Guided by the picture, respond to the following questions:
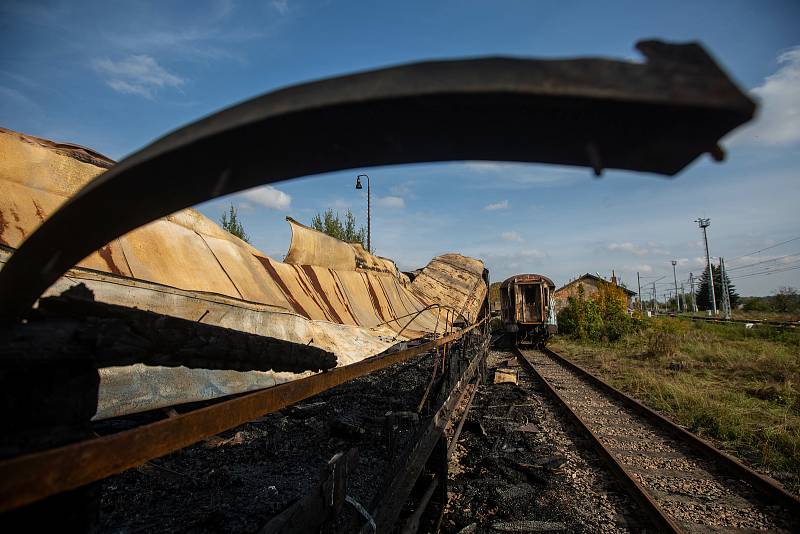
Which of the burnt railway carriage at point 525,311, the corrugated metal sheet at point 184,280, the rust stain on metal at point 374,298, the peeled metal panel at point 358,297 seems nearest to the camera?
the corrugated metal sheet at point 184,280

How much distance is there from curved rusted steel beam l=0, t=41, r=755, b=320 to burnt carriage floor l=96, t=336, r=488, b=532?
1.63 meters

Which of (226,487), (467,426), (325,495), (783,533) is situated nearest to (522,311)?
(467,426)

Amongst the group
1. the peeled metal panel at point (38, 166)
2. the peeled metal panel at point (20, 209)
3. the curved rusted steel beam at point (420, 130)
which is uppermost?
the peeled metal panel at point (38, 166)

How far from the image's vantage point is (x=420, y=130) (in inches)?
31.6

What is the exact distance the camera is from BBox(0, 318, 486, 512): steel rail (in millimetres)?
698

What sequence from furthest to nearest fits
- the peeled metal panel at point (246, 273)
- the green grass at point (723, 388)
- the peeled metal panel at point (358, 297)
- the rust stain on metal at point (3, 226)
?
the peeled metal panel at point (358, 297) < the green grass at point (723, 388) < the peeled metal panel at point (246, 273) < the rust stain on metal at point (3, 226)

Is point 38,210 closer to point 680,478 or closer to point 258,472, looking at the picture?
point 258,472

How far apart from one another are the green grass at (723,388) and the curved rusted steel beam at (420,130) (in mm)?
5791

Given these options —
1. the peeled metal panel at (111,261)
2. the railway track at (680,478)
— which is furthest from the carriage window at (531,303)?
the peeled metal panel at (111,261)

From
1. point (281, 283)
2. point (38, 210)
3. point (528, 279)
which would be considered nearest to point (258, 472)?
point (281, 283)

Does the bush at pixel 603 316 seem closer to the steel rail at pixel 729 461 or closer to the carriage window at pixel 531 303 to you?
the carriage window at pixel 531 303

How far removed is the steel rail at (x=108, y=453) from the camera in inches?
27.5

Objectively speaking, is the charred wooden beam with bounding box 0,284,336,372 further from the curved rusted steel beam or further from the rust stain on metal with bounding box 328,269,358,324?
the rust stain on metal with bounding box 328,269,358,324

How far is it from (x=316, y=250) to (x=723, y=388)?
9.31 meters
